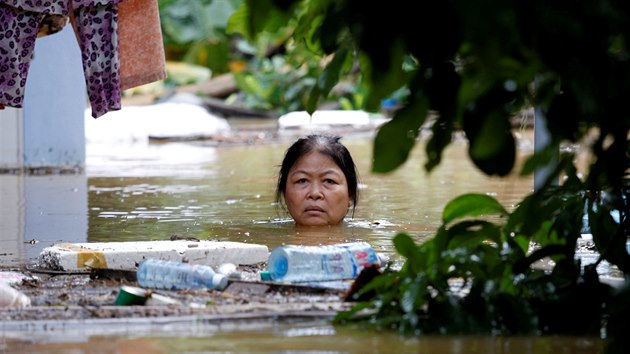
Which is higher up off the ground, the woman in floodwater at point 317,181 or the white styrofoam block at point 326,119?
the white styrofoam block at point 326,119

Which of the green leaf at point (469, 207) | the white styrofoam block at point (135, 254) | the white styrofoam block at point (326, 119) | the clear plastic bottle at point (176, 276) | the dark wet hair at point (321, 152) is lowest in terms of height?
the clear plastic bottle at point (176, 276)

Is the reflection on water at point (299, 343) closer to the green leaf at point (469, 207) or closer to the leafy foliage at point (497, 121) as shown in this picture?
the leafy foliage at point (497, 121)

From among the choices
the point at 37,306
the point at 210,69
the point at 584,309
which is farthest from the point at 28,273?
the point at 210,69

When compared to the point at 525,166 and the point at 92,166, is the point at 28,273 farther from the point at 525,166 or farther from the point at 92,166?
the point at 92,166

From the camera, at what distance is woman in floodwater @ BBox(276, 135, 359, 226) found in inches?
254

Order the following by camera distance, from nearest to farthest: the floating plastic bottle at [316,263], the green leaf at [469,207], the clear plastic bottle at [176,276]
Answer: the green leaf at [469,207], the clear plastic bottle at [176,276], the floating plastic bottle at [316,263]

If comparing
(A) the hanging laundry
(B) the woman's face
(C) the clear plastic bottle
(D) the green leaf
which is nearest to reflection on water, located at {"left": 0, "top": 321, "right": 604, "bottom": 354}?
(D) the green leaf

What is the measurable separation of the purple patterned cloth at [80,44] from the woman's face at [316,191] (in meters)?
1.11

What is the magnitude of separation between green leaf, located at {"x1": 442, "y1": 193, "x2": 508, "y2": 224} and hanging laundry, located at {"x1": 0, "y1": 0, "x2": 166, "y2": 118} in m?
3.11

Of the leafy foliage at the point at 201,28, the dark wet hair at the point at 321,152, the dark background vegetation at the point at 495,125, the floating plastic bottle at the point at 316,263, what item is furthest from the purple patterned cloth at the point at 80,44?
the leafy foliage at the point at 201,28

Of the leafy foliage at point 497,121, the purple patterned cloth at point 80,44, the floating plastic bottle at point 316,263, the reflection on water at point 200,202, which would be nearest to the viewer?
the leafy foliage at point 497,121

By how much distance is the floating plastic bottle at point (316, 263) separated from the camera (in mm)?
4324

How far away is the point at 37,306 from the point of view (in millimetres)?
3852

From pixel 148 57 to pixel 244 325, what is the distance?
3.35 meters
